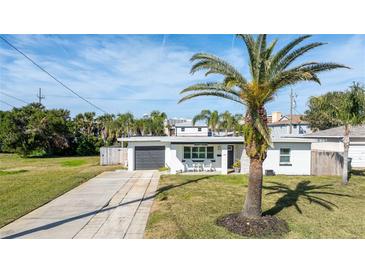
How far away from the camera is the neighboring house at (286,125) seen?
47281 millimetres

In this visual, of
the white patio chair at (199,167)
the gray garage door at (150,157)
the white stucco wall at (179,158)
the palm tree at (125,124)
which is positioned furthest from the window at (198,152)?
the palm tree at (125,124)

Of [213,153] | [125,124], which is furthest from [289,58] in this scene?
[125,124]

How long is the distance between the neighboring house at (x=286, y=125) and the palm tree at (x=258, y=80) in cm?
3898

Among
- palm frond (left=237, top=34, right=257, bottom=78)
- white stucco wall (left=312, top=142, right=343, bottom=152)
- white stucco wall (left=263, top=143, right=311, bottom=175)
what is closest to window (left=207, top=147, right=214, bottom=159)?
white stucco wall (left=263, top=143, right=311, bottom=175)

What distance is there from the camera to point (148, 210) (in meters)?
9.13

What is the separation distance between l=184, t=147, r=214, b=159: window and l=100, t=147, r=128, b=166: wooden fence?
708cm

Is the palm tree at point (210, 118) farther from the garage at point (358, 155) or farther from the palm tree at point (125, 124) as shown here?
the garage at point (358, 155)

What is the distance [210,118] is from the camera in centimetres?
4206

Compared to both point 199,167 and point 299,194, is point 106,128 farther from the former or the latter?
point 299,194

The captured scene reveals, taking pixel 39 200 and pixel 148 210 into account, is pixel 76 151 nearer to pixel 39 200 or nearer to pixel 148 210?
pixel 39 200

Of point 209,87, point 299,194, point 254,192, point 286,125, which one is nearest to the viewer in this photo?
point 254,192

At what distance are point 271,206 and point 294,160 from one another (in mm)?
10196
